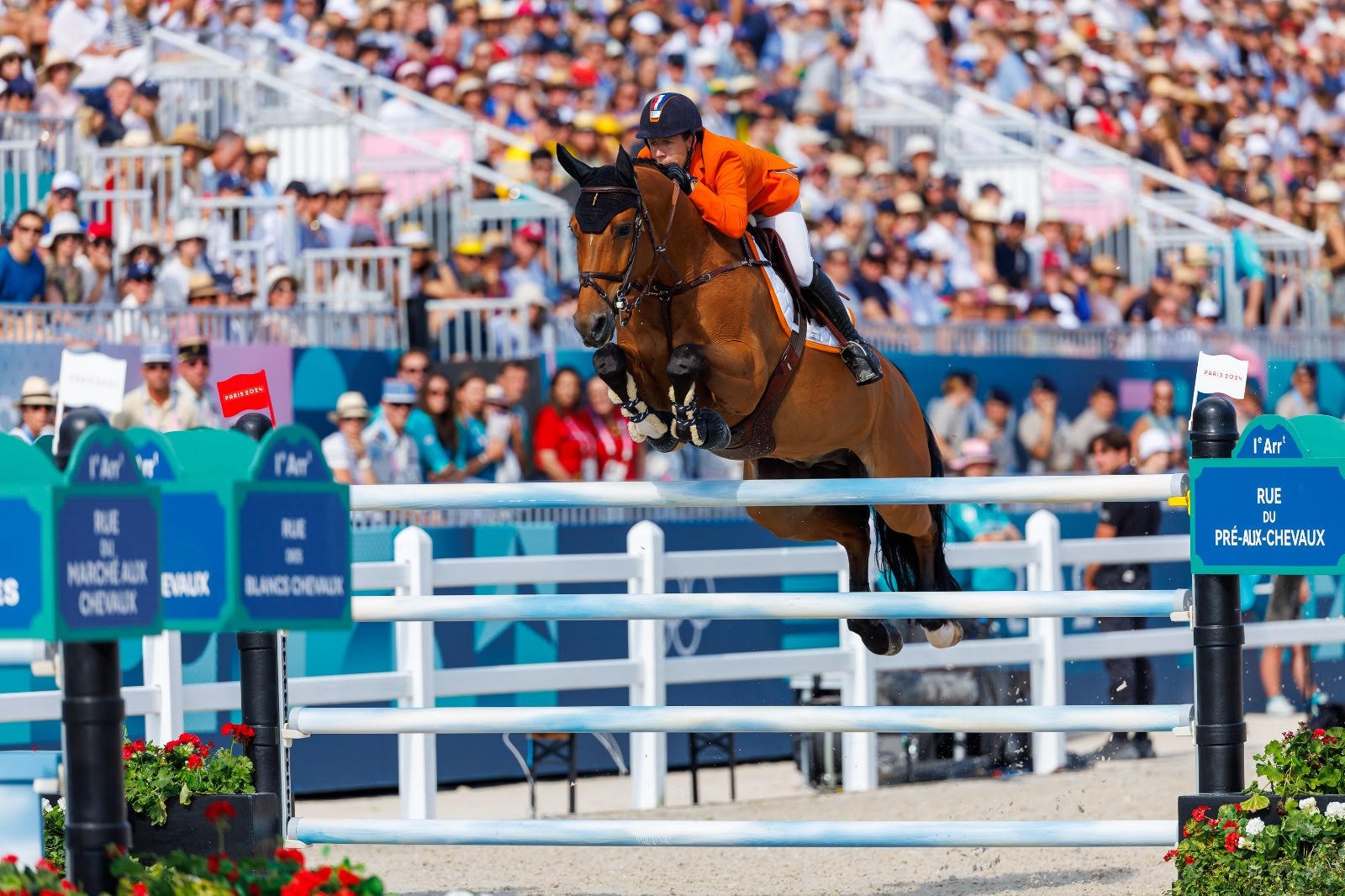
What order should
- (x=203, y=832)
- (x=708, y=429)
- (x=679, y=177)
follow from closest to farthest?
(x=203, y=832) < (x=708, y=429) < (x=679, y=177)

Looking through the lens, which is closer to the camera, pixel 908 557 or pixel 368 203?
pixel 908 557

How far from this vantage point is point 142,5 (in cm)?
1401

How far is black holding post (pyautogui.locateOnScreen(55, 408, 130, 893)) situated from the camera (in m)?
3.69

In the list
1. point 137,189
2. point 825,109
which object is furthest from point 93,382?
point 825,109

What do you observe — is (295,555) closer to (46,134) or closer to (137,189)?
(46,134)

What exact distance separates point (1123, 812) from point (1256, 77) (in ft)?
50.7

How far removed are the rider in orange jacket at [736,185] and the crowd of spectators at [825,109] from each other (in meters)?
4.30

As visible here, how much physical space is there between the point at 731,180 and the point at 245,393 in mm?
1968

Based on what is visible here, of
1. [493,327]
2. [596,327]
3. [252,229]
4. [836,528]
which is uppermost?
[252,229]

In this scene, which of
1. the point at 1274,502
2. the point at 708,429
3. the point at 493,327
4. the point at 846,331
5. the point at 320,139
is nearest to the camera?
the point at 1274,502

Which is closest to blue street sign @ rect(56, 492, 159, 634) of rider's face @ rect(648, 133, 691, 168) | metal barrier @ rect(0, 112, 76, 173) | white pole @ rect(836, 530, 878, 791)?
rider's face @ rect(648, 133, 691, 168)

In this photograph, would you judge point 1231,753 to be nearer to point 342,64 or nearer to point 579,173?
point 579,173

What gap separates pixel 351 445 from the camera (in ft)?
32.8

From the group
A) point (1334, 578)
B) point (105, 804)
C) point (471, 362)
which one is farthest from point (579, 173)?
point (1334, 578)
